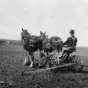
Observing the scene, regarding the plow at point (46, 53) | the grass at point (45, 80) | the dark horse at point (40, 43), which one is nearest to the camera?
the grass at point (45, 80)

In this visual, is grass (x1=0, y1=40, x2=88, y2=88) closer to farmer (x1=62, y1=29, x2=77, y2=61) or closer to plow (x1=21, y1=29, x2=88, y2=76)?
plow (x1=21, y1=29, x2=88, y2=76)

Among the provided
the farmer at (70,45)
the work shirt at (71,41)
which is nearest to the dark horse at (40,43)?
the farmer at (70,45)

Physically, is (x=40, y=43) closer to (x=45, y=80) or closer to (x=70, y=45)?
(x=70, y=45)

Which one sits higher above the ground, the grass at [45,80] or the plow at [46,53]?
the plow at [46,53]

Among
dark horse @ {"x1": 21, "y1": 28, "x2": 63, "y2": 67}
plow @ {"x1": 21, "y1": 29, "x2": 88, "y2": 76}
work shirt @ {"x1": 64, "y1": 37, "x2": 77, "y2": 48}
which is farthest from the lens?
work shirt @ {"x1": 64, "y1": 37, "x2": 77, "y2": 48}

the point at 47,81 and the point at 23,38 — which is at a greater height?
the point at 23,38

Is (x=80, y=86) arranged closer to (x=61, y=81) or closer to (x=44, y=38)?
(x=61, y=81)

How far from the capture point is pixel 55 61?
16594 mm

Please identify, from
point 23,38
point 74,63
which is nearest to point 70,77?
point 74,63

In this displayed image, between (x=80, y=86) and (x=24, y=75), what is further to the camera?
(x=24, y=75)

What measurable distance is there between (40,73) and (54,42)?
3572 mm

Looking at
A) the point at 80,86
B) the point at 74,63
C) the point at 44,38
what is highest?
the point at 44,38

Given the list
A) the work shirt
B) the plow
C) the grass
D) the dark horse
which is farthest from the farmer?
the grass

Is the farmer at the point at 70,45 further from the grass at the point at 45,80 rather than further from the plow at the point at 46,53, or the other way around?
the grass at the point at 45,80
